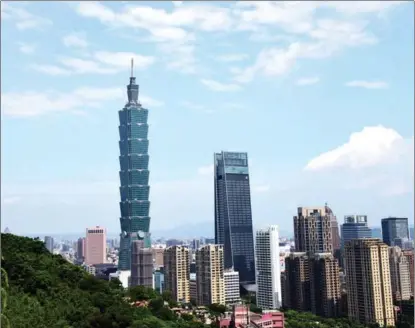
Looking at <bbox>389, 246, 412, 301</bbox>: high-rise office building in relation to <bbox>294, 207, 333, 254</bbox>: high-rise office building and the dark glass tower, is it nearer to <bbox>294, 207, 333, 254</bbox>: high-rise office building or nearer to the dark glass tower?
<bbox>294, 207, 333, 254</bbox>: high-rise office building

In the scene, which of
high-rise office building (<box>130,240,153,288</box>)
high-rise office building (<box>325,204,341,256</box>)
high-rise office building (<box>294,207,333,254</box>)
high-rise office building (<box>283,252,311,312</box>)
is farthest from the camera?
high-rise office building (<box>130,240,153,288</box>)

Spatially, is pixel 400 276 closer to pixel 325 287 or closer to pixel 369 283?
pixel 369 283

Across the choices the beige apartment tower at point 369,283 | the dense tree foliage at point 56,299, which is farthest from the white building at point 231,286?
the dense tree foliage at point 56,299

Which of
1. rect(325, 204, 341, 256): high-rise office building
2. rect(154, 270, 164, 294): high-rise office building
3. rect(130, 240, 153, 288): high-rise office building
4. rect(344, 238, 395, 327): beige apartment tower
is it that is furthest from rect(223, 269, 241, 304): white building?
rect(344, 238, 395, 327): beige apartment tower

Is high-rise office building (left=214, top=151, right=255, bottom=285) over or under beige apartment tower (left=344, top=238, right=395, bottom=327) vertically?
over

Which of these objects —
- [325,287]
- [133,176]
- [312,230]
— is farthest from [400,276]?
[133,176]

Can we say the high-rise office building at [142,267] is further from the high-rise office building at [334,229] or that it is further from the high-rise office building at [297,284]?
the high-rise office building at [297,284]

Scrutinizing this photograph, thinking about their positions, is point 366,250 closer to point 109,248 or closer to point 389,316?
point 389,316
